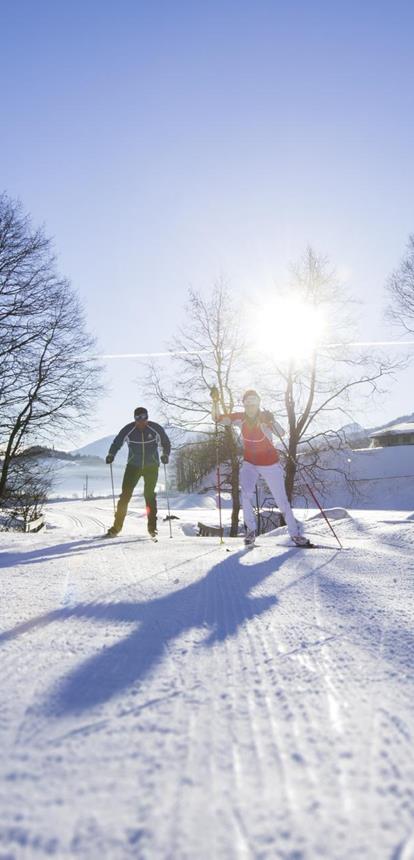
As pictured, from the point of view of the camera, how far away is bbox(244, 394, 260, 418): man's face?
636cm

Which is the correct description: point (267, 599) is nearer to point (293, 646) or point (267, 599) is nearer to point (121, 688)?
point (293, 646)

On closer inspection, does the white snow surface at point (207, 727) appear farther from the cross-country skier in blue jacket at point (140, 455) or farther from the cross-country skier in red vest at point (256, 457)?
the cross-country skier in blue jacket at point (140, 455)

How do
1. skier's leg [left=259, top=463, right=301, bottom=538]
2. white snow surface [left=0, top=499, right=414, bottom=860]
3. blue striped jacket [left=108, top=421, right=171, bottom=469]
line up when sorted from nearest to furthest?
white snow surface [left=0, top=499, right=414, bottom=860] → skier's leg [left=259, top=463, right=301, bottom=538] → blue striped jacket [left=108, top=421, right=171, bottom=469]

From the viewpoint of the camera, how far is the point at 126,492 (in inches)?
308

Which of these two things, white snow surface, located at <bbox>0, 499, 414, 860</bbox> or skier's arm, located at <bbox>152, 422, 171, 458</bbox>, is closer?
white snow surface, located at <bbox>0, 499, 414, 860</bbox>

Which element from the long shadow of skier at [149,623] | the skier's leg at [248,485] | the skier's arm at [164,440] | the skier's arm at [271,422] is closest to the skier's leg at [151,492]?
the skier's arm at [164,440]

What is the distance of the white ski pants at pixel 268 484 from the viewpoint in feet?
19.5

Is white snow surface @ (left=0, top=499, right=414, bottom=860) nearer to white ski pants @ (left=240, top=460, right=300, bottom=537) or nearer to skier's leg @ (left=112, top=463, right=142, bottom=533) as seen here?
white ski pants @ (left=240, top=460, right=300, bottom=537)

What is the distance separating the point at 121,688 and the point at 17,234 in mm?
13099

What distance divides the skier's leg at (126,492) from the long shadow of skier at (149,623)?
448 centimetres

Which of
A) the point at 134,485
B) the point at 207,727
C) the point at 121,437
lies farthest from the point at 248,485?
the point at 207,727

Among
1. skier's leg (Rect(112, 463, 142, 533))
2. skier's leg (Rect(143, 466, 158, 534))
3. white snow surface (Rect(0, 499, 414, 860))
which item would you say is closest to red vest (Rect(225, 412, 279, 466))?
skier's leg (Rect(143, 466, 158, 534))

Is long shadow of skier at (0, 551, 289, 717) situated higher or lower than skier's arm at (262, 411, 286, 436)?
lower

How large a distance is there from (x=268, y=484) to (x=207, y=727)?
5.13 meters
